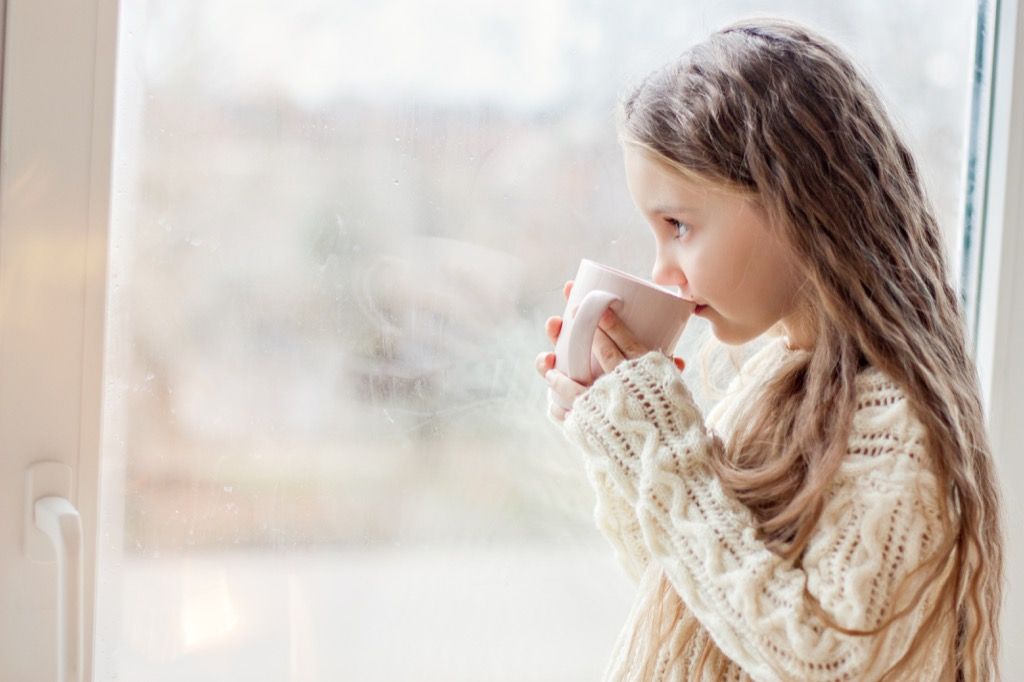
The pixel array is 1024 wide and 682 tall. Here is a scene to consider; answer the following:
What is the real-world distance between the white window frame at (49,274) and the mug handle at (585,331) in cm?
39

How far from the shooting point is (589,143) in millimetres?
→ 1004

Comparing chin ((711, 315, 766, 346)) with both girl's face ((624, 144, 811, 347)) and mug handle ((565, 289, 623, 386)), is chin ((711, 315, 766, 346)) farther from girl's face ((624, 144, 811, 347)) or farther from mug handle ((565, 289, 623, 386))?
mug handle ((565, 289, 623, 386))

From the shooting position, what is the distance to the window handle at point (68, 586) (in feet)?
2.58

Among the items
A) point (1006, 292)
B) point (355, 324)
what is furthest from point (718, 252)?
point (1006, 292)

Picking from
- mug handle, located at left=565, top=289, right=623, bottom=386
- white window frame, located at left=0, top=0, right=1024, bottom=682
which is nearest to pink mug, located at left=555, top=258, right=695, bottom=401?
mug handle, located at left=565, top=289, right=623, bottom=386

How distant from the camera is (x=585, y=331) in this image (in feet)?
2.56

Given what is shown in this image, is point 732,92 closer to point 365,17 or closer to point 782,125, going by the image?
point 782,125

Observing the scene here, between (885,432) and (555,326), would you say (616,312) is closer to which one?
(555,326)

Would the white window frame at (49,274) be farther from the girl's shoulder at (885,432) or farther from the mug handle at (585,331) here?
the girl's shoulder at (885,432)

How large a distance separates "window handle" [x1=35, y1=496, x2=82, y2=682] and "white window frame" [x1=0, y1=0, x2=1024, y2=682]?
49mm

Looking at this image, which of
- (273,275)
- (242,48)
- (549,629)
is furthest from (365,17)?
(549,629)

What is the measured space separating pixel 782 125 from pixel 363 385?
43 centimetres

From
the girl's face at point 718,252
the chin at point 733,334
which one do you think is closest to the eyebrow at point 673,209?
the girl's face at point 718,252

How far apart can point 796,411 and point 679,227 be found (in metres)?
0.18
